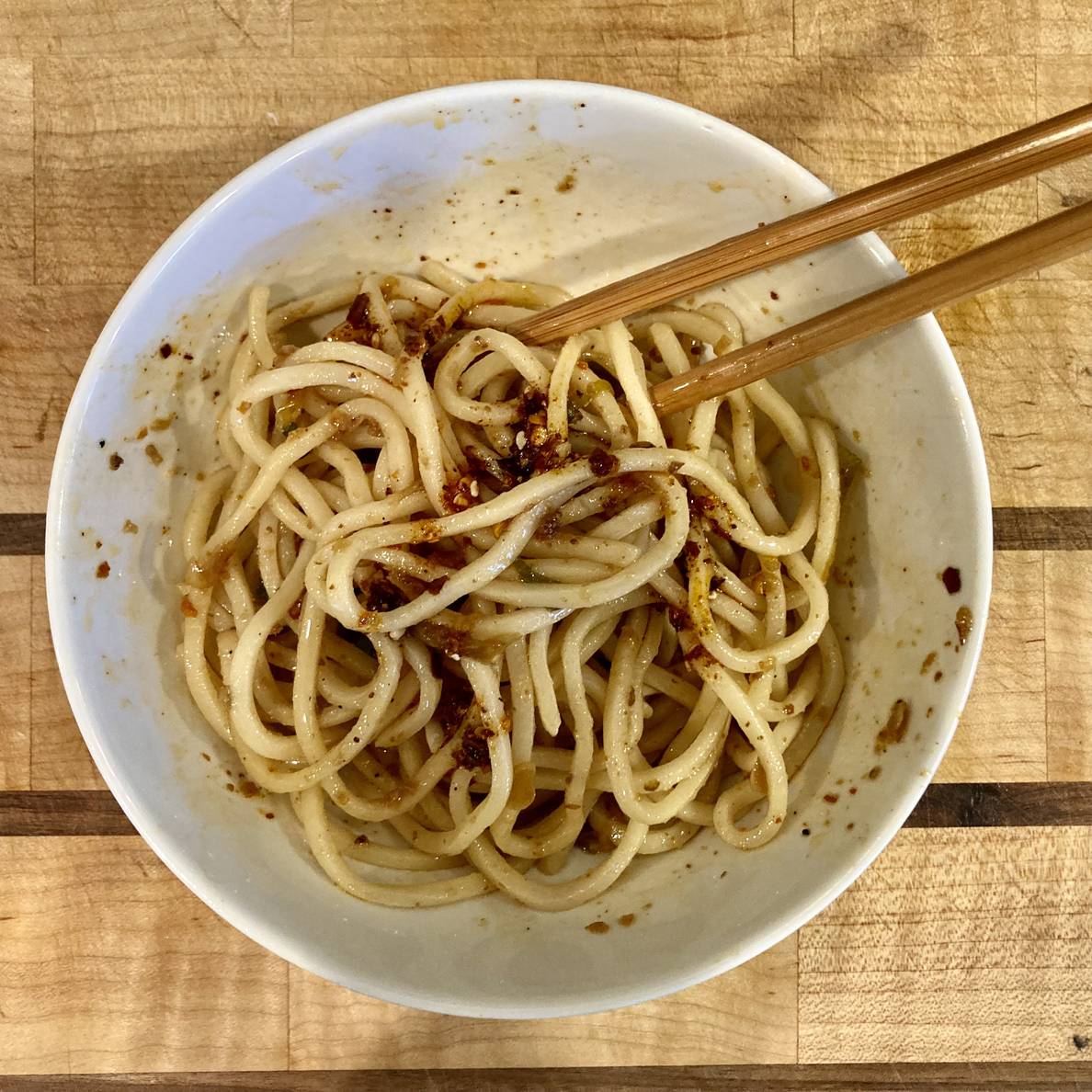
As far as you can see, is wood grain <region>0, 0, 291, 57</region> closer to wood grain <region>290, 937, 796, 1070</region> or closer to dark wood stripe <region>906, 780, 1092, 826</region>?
wood grain <region>290, 937, 796, 1070</region>

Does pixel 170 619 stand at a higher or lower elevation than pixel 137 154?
lower

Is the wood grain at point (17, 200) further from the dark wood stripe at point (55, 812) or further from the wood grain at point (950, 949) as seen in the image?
the wood grain at point (950, 949)

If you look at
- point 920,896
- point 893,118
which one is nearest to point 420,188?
point 893,118

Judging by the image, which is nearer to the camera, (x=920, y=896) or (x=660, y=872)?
(x=660, y=872)

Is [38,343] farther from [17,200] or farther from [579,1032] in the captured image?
[579,1032]

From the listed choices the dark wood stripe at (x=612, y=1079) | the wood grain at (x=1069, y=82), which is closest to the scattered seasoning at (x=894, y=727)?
the dark wood stripe at (x=612, y=1079)

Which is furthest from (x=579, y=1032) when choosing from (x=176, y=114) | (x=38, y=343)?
(x=176, y=114)

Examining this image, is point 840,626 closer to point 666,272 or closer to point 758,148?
point 666,272
